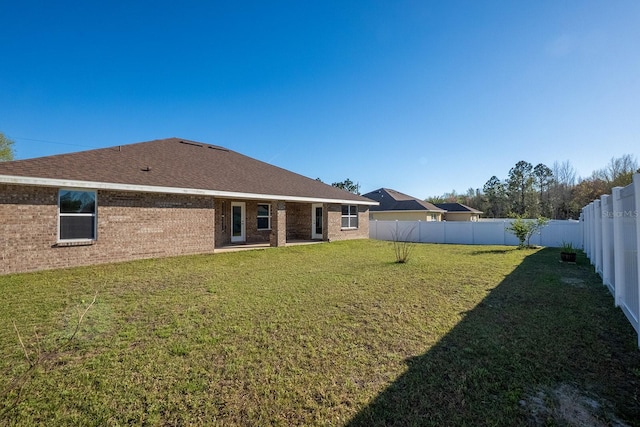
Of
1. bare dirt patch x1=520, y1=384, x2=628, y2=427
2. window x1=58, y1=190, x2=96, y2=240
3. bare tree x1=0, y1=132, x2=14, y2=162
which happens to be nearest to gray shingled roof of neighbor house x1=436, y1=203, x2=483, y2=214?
bare dirt patch x1=520, y1=384, x2=628, y2=427

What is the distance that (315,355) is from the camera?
361 centimetres

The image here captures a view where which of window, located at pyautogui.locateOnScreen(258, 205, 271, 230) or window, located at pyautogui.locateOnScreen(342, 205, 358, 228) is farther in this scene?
window, located at pyautogui.locateOnScreen(342, 205, 358, 228)

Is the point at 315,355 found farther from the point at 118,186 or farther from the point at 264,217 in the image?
the point at 264,217

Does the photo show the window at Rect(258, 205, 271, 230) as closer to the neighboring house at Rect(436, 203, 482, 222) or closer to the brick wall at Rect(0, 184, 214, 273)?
the brick wall at Rect(0, 184, 214, 273)

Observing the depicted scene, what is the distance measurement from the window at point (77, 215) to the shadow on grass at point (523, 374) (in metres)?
10.4

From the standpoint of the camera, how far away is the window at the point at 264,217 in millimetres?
16484

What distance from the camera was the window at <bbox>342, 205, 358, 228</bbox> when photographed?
1942cm

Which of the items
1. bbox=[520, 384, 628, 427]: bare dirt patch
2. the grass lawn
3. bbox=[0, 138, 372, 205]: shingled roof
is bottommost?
the grass lawn

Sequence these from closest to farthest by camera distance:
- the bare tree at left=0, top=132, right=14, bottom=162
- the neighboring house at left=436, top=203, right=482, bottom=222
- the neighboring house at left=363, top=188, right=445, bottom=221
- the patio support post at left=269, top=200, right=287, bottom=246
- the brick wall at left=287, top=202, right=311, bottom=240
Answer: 1. the patio support post at left=269, top=200, right=287, bottom=246
2. the brick wall at left=287, top=202, right=311, bottom=240
3. the bare tree at left=0, top=132, right=14, bottom=162
4. the neighboring house at left=363, top=188, right=445, bottom=221
5. the neighboring house at left=436, top=203, right=482, bottom=222

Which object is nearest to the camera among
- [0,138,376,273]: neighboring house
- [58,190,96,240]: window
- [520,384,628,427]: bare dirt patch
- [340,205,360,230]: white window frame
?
[520,384,628,427]: bare dirt patch

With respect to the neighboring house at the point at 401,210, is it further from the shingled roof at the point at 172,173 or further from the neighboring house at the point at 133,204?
the neighboring house at the point at 133,204

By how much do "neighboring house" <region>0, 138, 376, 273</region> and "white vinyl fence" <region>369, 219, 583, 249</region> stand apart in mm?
6965

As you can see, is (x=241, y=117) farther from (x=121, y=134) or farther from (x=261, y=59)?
(x=121, y=134)

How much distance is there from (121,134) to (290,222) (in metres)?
13.9
